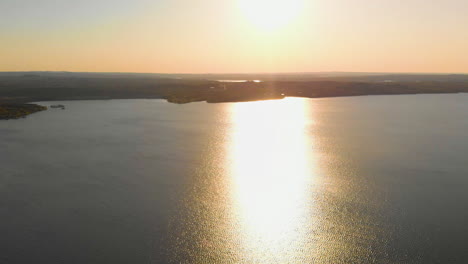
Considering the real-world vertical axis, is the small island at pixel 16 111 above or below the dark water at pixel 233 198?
above

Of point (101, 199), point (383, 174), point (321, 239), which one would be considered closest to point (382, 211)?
point (321, 239)

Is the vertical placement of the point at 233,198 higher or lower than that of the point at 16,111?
lower

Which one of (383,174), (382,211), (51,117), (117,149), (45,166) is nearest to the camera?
(382,211)

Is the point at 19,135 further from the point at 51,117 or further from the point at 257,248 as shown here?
the point at 257,248

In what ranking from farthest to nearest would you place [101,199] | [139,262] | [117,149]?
[117,149]
[101,199]
[139,262]

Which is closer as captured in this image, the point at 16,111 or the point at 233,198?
the point at 233,198

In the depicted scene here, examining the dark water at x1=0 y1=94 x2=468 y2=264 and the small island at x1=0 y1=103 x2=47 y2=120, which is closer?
the dark water at x1=0 y1=94 x2=468 y2=264

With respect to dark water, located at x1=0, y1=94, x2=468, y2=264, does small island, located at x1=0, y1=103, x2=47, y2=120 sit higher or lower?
higher

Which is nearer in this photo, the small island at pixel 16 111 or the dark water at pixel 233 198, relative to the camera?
the dark water at pixel 233 198
